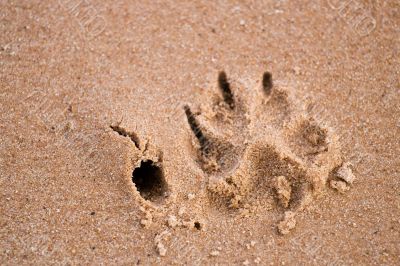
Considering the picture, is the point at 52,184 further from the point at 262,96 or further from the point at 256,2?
the point at 256,2

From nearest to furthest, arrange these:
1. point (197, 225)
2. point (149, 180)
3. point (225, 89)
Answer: point (197, 225)
point (149, 180)
point (225, 89)

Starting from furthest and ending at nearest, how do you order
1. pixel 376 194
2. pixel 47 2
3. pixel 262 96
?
pixel 47 2 < pixel 262 96 < pixel 376 194

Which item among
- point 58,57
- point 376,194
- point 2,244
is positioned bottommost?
point 2,244

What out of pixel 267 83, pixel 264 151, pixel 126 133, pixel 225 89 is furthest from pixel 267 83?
pixel 126 133

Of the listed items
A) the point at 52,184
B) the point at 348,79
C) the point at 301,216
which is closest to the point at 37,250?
the point at 52,184

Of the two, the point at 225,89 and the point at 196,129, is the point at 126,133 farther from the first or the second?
the point at 225,89

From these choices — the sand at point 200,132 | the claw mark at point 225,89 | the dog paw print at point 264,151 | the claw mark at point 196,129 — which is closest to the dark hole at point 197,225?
the sand at point 200,132

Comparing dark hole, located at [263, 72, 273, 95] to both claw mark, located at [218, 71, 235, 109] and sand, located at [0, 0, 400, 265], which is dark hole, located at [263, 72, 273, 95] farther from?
claw mark, located at [218, 71, 235, 109]
